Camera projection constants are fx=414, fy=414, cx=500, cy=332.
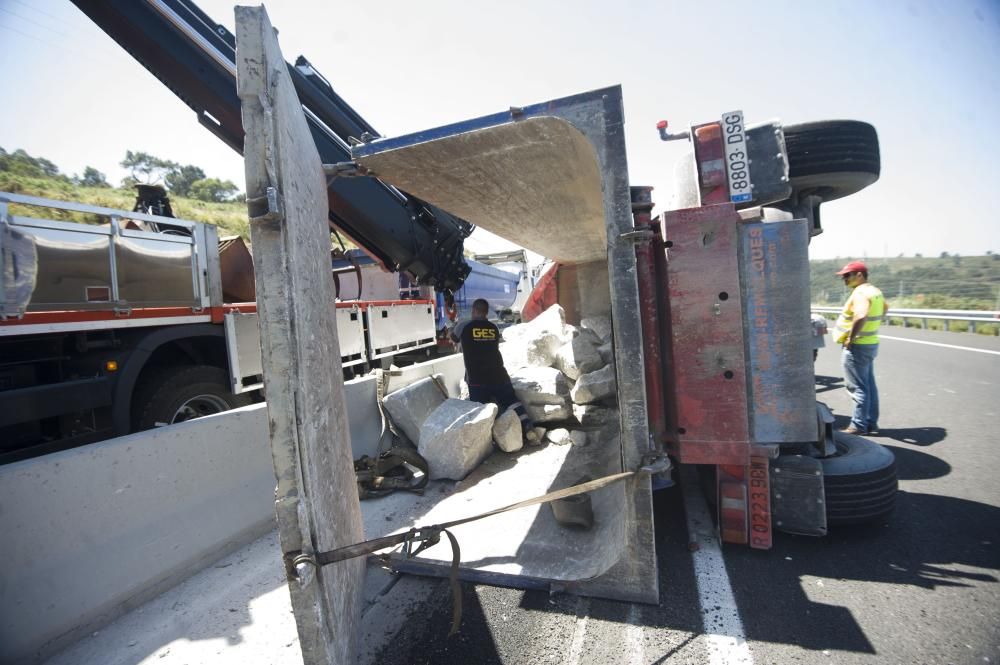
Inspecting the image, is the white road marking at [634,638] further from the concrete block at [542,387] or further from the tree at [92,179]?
the tree at [92,179]

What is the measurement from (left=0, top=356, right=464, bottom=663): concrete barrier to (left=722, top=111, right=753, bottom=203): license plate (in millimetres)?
3454

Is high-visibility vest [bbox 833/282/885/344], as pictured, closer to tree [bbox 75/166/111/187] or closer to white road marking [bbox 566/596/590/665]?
white road marking [bbox 566/596/590/665]

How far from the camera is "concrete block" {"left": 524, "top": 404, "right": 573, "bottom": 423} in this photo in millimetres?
4402

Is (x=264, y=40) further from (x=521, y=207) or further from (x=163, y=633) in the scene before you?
(x=163, y=633)

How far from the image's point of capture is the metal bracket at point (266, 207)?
4.62ft

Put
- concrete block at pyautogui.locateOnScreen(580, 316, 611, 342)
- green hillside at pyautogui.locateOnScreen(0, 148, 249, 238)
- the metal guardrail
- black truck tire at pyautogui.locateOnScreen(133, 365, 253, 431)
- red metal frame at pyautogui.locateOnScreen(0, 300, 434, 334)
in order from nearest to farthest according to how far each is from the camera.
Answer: red metal frame at pyautogui.locateOnScreen(0, 300, 434, 334)
black truck tire at pyautogui.locateOnScreen(133, 365, 253, 431)
concrete block at pyautogui.locateOnScreen(580, 316, 611, 342)
the metal guardrail
green hillside at pyautogui.locateOnScreen(0, 148, 249, 238)

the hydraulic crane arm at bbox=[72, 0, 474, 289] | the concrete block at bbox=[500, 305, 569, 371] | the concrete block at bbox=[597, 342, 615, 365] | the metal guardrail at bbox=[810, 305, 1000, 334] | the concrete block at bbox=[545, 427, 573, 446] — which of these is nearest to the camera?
the hydraulic crane arm at bbox=[72, 0, 474, 289]

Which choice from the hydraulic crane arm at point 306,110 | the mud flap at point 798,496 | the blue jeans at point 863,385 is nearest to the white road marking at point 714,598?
the mud flap at point 798,496

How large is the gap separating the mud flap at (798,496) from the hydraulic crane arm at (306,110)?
11.6 ft

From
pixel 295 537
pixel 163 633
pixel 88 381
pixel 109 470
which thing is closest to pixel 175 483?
pixel 109 470

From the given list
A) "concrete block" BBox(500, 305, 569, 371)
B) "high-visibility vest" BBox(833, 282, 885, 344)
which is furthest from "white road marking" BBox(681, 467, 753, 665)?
"high-visibility vest" BBox(833, 282, 885, 344)

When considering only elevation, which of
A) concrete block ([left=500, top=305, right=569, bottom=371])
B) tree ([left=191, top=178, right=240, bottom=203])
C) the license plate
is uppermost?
tree ([left=191, top=178, right=240, bottom=203])

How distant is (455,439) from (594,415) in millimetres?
2019

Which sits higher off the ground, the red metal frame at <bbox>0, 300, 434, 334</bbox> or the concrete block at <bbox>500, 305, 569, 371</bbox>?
the red metal frame at <bbox>0, 300, 434, 334</bbox>
